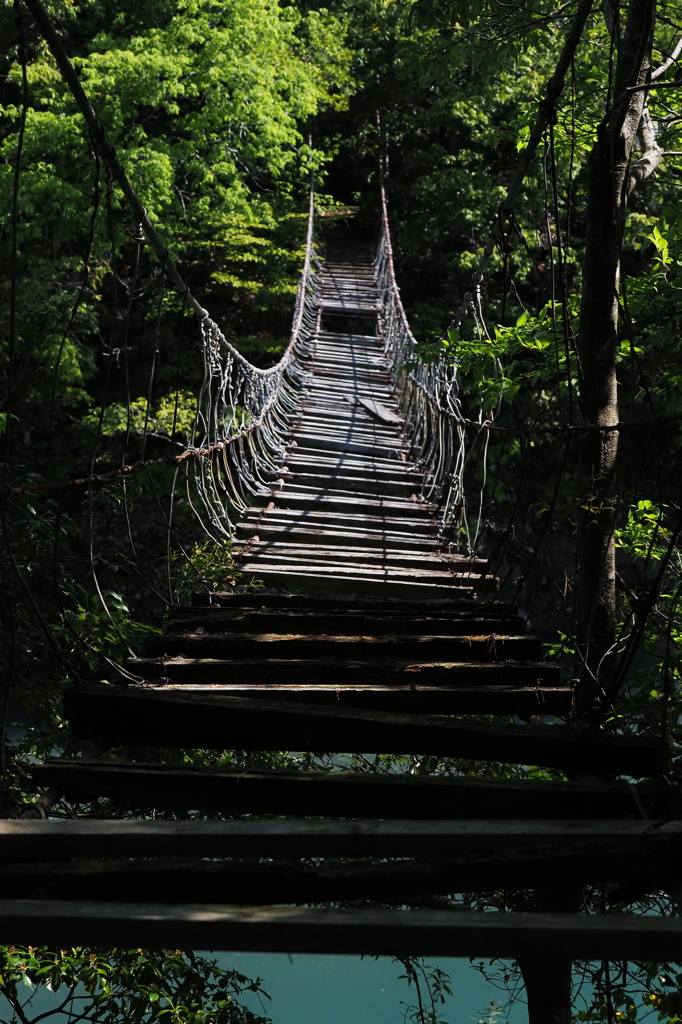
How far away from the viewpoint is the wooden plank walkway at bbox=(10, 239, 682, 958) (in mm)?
843

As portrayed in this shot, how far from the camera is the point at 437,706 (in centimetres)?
163

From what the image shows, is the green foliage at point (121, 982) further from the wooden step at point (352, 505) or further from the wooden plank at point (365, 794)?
the wooden step at point (352, 505)

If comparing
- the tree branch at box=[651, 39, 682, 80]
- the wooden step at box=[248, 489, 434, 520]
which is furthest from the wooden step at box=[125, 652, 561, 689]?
the wooden step at box=[248, 489, 434, 520]

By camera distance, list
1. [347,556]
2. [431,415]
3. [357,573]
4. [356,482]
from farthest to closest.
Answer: [431,415] → [356,482] → [347,556] → [357,573]

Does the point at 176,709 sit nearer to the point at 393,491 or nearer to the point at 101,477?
the point at 101,477

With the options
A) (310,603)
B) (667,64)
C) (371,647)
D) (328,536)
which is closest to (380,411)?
(328,536)

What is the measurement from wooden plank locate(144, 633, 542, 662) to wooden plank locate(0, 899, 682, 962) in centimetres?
100

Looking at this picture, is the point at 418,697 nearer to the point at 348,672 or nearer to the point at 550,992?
the point at 348,672

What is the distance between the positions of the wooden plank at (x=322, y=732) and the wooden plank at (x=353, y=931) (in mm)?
541

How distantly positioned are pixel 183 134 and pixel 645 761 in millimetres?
9305

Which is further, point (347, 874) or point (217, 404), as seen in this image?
point (217, 404)

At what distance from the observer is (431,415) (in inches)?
184

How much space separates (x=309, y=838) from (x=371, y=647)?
2.91 ft

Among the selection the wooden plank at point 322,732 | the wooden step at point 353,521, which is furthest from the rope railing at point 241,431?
the wooden plank at point 322,732
